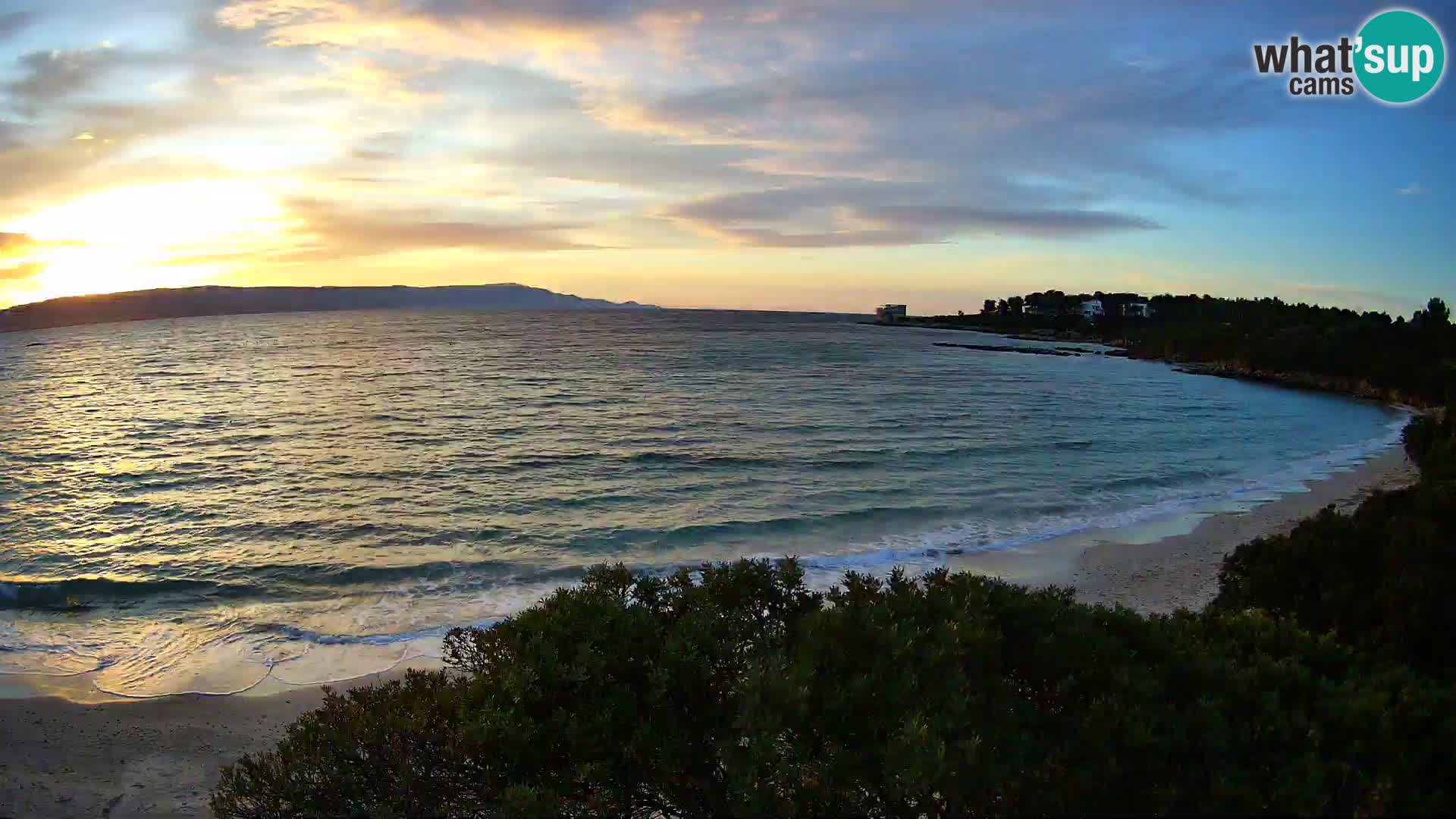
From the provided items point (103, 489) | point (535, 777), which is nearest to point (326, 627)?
point (535, 777)

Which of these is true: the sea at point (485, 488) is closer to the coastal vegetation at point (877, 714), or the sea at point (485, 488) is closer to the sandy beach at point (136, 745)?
the sandy beach at point (136, 745)

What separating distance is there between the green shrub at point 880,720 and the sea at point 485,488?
6.35 m

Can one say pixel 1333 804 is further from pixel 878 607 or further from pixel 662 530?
pixel 662 530

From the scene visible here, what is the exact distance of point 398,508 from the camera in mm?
18328

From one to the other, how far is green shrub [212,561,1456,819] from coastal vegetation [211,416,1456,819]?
1 cm

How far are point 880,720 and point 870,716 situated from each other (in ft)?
0.32

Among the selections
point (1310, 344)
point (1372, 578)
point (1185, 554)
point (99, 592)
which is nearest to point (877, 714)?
point (1372, 578)

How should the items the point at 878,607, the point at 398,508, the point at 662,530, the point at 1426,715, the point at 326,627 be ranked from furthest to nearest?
the point at 398,508, the point at 662,530, the point at 326,627, the point at 878,607, the point at 1426,715

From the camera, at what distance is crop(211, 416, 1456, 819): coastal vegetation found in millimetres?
3656

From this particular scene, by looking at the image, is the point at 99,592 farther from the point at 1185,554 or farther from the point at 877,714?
A: the point at 1185,554

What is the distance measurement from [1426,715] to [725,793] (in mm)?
3476

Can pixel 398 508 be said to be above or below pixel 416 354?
below

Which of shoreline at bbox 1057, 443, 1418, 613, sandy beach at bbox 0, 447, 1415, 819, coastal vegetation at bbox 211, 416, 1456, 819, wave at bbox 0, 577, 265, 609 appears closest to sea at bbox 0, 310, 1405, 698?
wave at bbox 0, 577, 265, 609

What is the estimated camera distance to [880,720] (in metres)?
4.07
